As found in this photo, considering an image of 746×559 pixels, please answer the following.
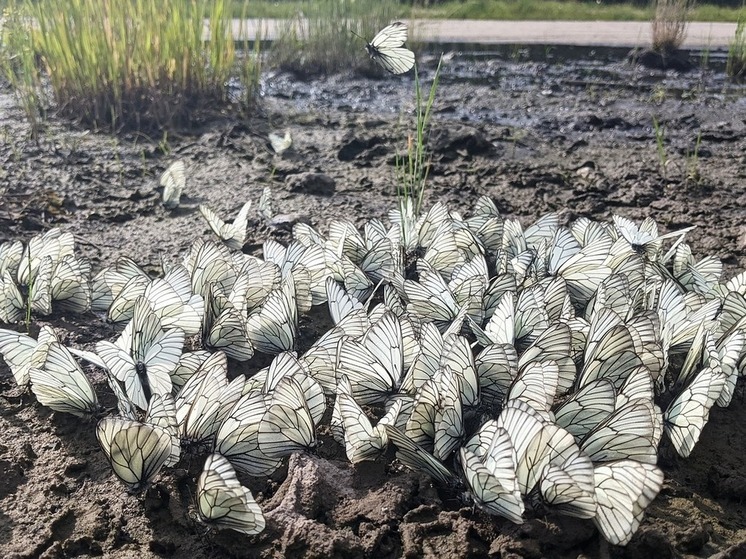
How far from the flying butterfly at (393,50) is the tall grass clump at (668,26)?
6065mm

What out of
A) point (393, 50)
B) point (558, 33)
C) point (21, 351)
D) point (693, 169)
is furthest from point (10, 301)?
point (558, 33)

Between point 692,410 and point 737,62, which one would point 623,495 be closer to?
point 692,410

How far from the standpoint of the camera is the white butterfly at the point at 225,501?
69.2 inches

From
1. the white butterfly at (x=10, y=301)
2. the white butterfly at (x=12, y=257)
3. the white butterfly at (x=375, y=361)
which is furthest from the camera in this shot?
the white butterfly at (x=12, y=257)

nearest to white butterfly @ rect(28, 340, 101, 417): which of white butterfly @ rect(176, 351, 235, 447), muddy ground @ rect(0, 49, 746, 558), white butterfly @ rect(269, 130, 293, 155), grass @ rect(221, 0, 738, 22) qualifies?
muddy ground @ rect(0, 49, 746, 558)

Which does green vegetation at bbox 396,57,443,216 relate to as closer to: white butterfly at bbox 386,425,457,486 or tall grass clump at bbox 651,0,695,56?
white butterfly at bbox 386,425,457,486

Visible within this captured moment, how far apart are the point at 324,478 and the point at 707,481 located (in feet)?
3.31

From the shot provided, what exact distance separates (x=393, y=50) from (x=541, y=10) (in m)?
10.6

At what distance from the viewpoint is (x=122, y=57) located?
550 centimetres

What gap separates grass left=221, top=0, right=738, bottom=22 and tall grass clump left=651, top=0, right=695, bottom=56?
10.8ft

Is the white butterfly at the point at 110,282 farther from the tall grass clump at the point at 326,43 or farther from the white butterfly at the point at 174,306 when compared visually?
the tall grass clump at the point at 326,43

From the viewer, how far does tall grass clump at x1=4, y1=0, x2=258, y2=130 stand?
5.43 m

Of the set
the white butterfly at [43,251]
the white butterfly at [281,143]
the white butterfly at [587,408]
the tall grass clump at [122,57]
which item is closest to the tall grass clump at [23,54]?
the tall grass clump at [122,57]

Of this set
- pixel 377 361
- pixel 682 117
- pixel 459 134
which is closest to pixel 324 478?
pixel 377 361
